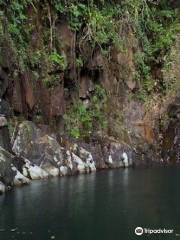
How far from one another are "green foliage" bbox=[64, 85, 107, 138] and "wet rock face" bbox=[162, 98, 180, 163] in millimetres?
3401

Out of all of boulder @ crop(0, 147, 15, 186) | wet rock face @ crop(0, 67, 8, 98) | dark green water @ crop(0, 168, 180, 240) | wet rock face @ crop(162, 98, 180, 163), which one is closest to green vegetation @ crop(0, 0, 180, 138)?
wet rock face @ crop(0, 67, 8, 98)

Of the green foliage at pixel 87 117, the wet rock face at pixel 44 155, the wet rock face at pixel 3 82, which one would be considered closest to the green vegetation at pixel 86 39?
the green foliage at pixel 87 117

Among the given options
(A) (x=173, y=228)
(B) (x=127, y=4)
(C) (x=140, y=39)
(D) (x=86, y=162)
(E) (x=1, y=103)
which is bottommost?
(D) (x=86, y=162)

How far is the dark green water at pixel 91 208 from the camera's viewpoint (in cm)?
1262

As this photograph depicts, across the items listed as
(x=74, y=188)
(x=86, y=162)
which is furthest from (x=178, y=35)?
(x=74, y=188)

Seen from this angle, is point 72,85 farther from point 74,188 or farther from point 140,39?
point 74,188

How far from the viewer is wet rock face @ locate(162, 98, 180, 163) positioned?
27.6 meters

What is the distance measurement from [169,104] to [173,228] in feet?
56.1

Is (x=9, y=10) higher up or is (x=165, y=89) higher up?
(x=9, y=10)

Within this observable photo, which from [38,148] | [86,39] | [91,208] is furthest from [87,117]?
[91,208]

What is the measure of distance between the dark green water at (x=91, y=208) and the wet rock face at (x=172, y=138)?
643 centimetres

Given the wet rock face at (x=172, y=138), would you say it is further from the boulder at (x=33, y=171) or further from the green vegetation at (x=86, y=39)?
the boulder at (x=33, y=171)

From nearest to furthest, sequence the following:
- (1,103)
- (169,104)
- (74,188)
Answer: (74,188)
(1,103)
(169,104)

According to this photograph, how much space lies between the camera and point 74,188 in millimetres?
18656
